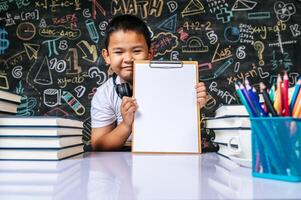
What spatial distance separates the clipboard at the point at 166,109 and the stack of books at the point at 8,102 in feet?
0.97

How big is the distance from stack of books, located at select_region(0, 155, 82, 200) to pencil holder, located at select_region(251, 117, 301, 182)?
262 millimetres

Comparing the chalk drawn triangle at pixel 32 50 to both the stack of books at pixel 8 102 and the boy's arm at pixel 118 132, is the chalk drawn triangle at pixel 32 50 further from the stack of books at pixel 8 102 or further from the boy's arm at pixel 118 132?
the stack of books at pixel 8 102

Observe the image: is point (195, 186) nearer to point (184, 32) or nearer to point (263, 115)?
point (263, 115)

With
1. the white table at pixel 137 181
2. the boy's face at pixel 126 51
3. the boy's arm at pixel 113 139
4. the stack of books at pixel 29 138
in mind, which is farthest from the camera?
the boy's face at pixel 126 51

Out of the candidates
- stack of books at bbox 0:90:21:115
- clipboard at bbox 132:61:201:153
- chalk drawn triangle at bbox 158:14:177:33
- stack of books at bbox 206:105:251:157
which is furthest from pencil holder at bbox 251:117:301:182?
chalk drawn triangle at bbox 158:14:177:33

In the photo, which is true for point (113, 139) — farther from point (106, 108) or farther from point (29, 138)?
point (29, 138)

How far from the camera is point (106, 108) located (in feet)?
4.73

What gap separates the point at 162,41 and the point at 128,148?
3.61 feet

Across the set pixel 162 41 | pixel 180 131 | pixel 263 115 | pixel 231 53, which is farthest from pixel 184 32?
pixel 263 115

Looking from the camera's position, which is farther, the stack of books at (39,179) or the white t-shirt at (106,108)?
the white t-shirt at (106,108)

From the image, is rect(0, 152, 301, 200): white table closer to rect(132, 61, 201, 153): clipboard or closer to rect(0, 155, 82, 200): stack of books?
rect(0, 155, 82, 200): stack of books

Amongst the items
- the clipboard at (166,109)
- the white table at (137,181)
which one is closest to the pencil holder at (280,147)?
the white table at (137,181)

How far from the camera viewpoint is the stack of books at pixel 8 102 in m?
0.80

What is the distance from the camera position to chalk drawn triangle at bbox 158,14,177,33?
7.27ft
